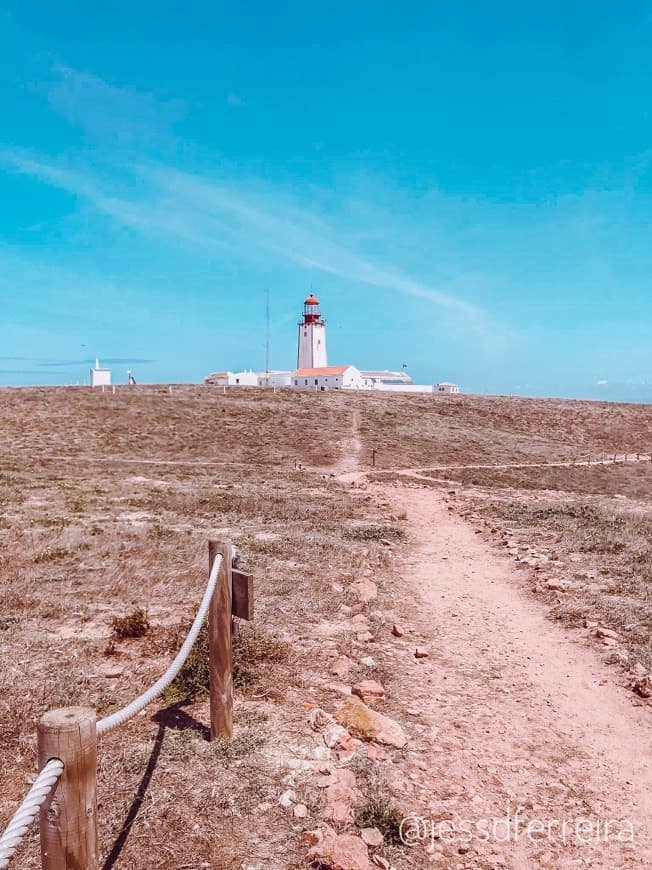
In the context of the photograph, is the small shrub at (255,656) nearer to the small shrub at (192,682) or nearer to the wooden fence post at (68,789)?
the small shrub at (192,682)

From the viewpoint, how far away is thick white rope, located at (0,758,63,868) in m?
2.00

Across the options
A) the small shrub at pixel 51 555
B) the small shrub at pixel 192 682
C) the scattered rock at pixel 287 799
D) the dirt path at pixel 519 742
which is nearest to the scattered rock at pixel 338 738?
the dirt path at pixel 519 742

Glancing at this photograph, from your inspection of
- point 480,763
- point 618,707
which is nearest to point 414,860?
point 480,763

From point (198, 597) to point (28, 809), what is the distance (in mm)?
7457

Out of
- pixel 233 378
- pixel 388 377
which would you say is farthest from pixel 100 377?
pixel 388 377

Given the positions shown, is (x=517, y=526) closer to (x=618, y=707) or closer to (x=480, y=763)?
(x=618, y=707)

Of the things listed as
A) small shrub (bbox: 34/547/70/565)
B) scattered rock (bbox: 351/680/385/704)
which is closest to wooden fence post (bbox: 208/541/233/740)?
scattered rock (bbox: 351/680/385/704)

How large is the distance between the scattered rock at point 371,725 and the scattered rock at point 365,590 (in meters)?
3.45

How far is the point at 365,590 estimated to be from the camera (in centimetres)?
992

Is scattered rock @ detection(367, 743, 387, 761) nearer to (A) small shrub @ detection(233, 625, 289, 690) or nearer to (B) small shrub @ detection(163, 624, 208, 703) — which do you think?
(A) small shrub @ detection(233, 625, 289, 690)

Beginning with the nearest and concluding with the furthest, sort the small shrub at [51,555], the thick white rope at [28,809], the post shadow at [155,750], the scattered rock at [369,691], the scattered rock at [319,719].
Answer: the thick white rope at [28,809], the post shadow at [155,750], the scattered rock at [319,719], the scattered rock at [369,691], the small shrub at [51,555]

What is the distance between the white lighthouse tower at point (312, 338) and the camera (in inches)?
4149

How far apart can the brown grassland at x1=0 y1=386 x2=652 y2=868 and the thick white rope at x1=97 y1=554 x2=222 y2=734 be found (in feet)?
3.65

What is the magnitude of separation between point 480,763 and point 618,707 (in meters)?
2.23
